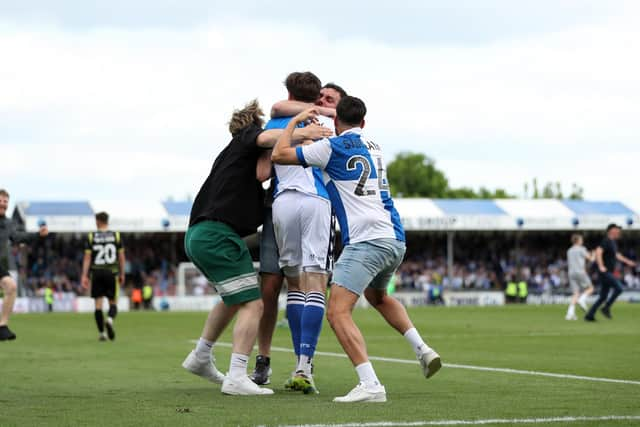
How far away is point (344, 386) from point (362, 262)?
5.43ft

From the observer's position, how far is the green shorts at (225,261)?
828 centimetres

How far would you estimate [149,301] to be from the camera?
42.6m

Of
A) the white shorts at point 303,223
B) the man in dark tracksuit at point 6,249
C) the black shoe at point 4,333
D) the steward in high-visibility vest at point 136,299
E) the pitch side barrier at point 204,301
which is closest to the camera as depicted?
the white shorts at point 303,223

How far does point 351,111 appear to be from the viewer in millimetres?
7672

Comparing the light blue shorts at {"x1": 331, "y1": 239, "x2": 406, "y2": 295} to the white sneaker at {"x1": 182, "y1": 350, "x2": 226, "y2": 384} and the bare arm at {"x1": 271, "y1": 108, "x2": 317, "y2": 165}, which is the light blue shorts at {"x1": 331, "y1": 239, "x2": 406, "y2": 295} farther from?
the white sneaker at {"x1": 182, "y1": 350, "x2": 226, "y2": 384}

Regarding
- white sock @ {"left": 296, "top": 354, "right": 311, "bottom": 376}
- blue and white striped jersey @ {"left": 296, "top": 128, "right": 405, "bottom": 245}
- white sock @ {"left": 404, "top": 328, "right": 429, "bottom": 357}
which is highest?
blue and white striped jersey @ {"left": 296, "top": 128, "right": 405, "bottom": 245}

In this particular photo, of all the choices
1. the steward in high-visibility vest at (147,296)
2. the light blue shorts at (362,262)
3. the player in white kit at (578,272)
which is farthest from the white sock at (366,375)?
the steward in high-visibility vest at (147,296)

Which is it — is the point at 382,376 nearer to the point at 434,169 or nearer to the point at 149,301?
the point at 149,301

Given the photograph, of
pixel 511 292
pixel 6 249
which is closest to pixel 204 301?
pixel 511 292

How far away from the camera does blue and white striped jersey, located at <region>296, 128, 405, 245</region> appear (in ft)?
24.9

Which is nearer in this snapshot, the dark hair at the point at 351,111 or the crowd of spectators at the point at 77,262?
the dark hair at the point at 351,111

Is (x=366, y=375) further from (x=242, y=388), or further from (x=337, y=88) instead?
(x=337, y=88)

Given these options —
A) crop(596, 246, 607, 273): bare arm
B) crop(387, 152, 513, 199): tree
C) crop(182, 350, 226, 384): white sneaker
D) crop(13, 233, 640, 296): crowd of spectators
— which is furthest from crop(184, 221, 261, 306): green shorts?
crop(387, 152, 513, 199): tree

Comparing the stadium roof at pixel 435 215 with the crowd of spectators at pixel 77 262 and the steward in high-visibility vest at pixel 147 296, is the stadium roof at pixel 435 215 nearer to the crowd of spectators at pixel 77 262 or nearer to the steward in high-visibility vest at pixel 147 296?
the crowd of spectators at pixel 77 262
